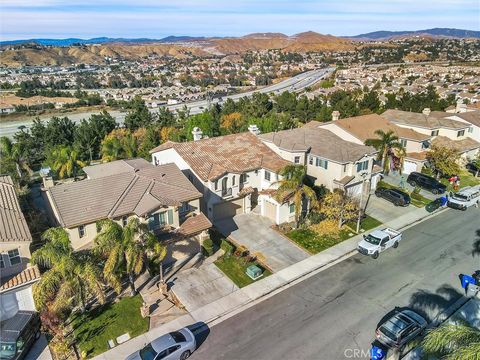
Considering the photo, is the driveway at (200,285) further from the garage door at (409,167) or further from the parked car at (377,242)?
the garage door at (409,167)

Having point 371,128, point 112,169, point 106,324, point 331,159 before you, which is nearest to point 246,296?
point 106,324

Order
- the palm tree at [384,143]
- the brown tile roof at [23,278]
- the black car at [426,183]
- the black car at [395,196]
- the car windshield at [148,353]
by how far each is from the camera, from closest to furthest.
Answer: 1. the car windshield at [148,353]
2. the brown tile roof at [23,278]
3. the black car at [395,196]
4. the black car at [426,183]
5. the palm tree at [384,143]

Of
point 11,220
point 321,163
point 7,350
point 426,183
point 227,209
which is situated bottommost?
point 426,183

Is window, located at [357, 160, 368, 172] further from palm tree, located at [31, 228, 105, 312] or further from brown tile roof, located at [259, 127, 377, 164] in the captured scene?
palm tree, located at [31, 228, 105, 312]

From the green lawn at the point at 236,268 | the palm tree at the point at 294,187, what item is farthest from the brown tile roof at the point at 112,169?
the palm tree at the point at 294,187

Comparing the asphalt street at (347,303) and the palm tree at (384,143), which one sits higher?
the palm tree at (384,143)

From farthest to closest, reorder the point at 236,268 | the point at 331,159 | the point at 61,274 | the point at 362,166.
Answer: the point at 362,166 < the point at 331,159 < the point at 236,268 < the point at 61,274

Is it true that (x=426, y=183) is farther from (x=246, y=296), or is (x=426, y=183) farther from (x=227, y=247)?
(x=246, y=296)

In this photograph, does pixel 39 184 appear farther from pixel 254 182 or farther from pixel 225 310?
pixel 225 310
